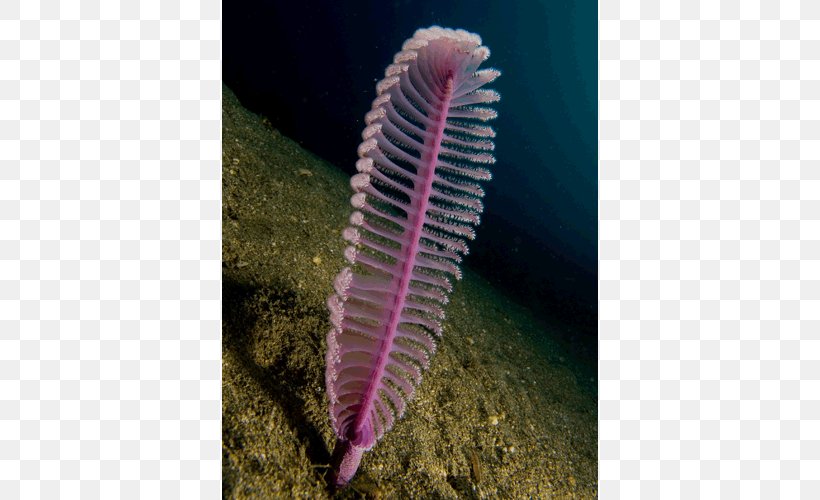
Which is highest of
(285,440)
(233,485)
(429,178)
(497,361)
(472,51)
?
(472,51)

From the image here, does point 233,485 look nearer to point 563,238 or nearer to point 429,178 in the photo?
point 429,178

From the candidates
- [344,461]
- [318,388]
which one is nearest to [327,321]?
[318,388]

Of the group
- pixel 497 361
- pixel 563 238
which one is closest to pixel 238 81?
pixel 497 361

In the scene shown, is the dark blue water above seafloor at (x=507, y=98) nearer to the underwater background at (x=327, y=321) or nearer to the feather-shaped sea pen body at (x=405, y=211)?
the underwater background at (x=327, y=321)

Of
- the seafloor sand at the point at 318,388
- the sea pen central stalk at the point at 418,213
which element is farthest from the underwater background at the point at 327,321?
the sea pen central stalk at the point at 418,213

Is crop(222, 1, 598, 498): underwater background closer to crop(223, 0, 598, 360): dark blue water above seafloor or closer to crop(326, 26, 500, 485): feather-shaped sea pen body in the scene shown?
crop(223, 0, 598, 360): dark blue water above seafloor

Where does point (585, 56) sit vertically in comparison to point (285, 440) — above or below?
below
